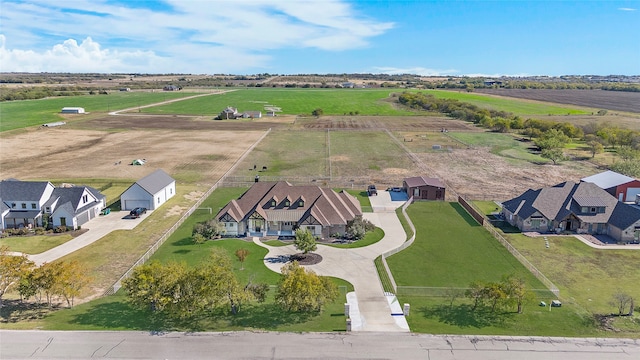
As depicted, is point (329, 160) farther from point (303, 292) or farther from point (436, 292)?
point (303, 292)

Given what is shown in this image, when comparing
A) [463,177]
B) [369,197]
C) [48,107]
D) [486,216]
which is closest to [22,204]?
[369,197]

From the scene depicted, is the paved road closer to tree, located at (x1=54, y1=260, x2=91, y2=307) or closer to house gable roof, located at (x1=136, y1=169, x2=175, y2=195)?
tree, located at (x1=54, y1=260, x2=91, y2=307)

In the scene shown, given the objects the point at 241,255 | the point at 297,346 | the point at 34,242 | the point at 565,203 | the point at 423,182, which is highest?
the point at 423,182

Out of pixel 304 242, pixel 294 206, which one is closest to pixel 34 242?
pixel 294 206

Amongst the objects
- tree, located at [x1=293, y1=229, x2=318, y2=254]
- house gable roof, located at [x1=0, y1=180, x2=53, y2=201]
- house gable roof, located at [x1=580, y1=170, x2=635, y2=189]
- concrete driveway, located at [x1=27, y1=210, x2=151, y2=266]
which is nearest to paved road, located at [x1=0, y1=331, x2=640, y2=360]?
tree, located at [x1=293, y1=229, x2=318, y2=254]

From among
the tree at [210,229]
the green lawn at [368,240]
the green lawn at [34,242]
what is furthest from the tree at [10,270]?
the green lawn at [368,240]

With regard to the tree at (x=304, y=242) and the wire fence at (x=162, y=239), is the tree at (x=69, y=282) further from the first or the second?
the tree at (x=304, y=242)

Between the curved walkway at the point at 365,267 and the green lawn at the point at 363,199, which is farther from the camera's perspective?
the green lawn at the point at 363,199

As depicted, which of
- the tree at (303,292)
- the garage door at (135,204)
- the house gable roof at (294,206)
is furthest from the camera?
the garage door at (135,204)
